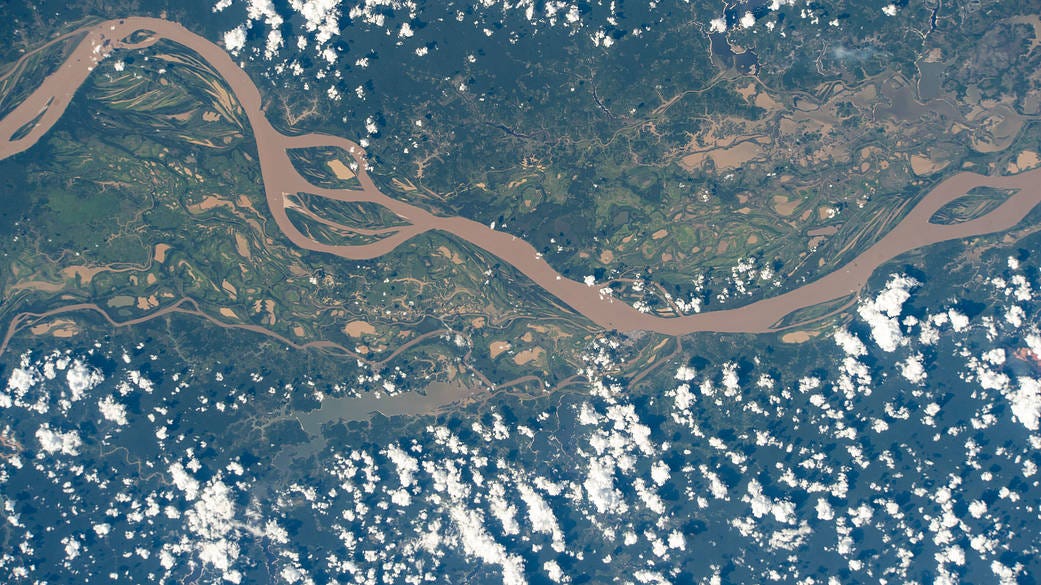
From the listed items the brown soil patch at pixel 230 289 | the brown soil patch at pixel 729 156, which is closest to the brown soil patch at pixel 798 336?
the brown soil patch at pixel 729 156

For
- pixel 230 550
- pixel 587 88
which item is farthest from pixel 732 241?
pixel 230 550

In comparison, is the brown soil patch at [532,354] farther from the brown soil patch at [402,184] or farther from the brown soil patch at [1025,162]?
the brown soil patch at [1025,162]

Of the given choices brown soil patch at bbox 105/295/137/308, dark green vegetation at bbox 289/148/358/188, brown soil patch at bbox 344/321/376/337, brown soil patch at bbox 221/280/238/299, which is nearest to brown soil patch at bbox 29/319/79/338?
brown soil patch at bbox 105/295/137/308

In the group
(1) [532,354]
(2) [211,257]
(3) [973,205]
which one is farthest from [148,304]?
(3) [973,205]

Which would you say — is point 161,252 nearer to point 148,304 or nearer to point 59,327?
point 148,304

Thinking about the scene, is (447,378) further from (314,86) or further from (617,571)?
(314,86)

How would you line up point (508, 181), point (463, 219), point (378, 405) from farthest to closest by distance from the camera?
point (378, 405), point (463, 219), point (508, 181)
